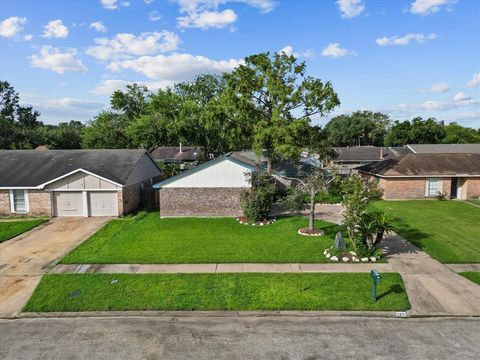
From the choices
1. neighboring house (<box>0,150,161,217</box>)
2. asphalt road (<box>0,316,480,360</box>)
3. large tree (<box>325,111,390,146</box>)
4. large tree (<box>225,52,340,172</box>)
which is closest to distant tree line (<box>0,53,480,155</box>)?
large tree (<box>225,52,340,172</box>)

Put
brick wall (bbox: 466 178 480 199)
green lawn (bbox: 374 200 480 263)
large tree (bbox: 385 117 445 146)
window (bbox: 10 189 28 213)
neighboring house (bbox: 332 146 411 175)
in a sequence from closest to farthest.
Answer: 1. green lawn (bbox: 374 200 480 263)
2. window (bbox: 10 189 28 213)
3. brick wall (bbox: 466 178 480 199)
4. neighboring house (bbox: 332 146 411 175)
5. large tree (bbox: 385 117 445 146)

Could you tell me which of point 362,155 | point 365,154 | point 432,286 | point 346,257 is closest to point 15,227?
point 346,257

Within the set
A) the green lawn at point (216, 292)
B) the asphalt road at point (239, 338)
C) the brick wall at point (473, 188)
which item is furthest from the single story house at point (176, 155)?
the asphalt road at point (239, 338)

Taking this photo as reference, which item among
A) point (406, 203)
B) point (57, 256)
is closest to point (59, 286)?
point (57, 256)

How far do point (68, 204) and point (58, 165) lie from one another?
4.60m

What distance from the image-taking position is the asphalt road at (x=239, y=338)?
869cm

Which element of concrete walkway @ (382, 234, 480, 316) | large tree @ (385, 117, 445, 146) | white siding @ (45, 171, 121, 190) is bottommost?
concrete walkway @ (382, 234, 480, 316)

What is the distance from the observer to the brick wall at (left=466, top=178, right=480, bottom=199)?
100ft

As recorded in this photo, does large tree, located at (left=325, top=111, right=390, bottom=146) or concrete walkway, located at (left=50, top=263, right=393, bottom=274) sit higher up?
large tree, located at (left=325, top=111, right=390, bottom=146)

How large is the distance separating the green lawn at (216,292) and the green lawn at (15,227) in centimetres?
846

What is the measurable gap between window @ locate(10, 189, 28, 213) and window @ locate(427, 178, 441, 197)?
33.1 metres

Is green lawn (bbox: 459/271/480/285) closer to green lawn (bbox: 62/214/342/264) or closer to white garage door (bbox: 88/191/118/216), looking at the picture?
green lawn (bbox: 62/214/342/264)

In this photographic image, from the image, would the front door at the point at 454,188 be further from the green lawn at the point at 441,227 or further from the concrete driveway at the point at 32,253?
the concrete driveway at the point at 32,253

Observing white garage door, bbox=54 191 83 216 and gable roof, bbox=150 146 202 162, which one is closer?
white garage door, bbox=54 191 83 216
